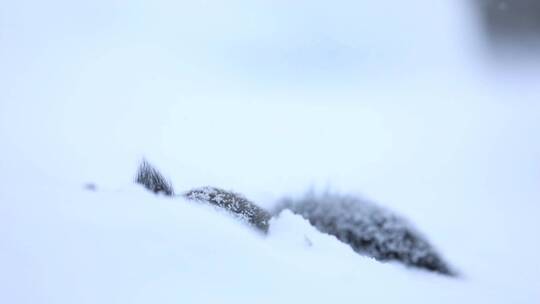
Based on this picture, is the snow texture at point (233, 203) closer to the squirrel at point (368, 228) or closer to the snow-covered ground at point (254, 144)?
the snow-covered ground at point (254, 144)

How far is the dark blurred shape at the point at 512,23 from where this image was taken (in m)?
5.64

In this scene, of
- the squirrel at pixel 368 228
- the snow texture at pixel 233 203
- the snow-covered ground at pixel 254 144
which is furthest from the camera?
the squirrel at pixel 368 228

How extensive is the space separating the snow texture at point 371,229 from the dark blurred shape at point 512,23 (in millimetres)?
3456

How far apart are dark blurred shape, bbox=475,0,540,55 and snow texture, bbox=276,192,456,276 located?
3.46 metres

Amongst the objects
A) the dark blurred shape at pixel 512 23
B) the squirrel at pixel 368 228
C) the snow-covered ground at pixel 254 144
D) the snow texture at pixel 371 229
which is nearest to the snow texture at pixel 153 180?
the snow-covered ground at pixel 254 144

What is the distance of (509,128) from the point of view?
4.11 m

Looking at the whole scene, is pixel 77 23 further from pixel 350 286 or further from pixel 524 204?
pixel 524 204

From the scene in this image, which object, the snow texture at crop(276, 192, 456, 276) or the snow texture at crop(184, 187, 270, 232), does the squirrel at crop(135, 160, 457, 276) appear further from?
the snow texture at crop(184, 187, 270, 232)

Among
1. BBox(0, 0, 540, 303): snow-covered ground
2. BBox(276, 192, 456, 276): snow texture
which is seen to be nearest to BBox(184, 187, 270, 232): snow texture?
BBox(0, 0, 540, 303): snow-covered ground

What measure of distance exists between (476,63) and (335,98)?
168cm

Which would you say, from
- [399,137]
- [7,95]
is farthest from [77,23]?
[399,137]

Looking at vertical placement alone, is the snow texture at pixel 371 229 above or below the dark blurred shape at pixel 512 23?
below

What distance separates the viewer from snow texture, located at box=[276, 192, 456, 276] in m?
2.59

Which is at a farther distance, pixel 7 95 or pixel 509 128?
pixel 509 128
